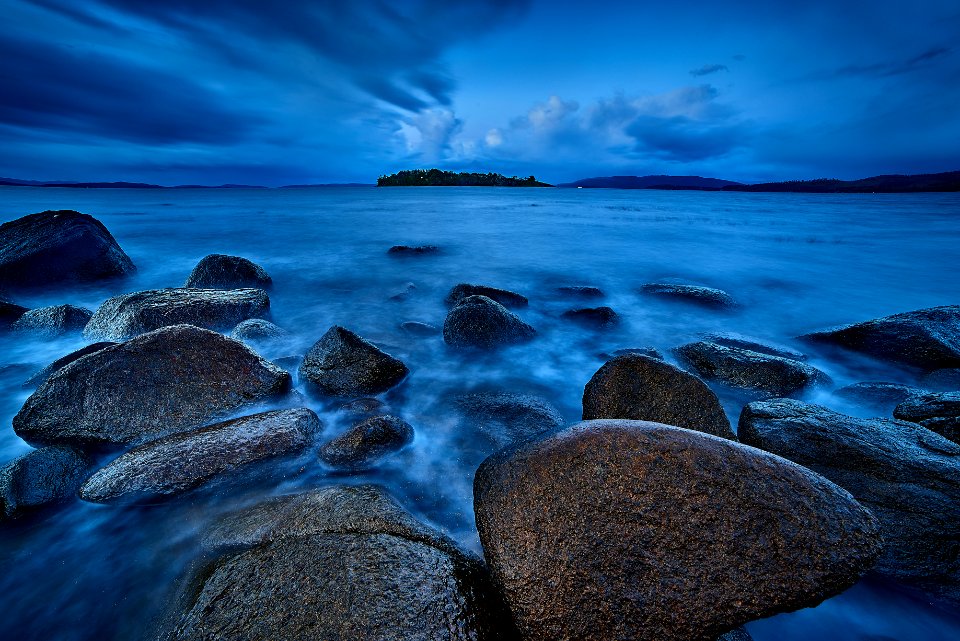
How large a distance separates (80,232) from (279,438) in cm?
891

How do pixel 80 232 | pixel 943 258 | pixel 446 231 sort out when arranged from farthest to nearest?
pixel 446 231 → pixel 943 258 → pixel 80 232

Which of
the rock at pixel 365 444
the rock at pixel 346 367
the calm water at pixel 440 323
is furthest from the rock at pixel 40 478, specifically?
the rock at pixel 346 367

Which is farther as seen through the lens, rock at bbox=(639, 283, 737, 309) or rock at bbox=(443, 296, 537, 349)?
rock at bbox=(639, 283, 737, 309)

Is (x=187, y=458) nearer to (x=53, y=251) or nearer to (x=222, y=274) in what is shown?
(x=222, y=274)

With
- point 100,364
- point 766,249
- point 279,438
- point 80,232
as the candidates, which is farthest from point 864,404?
point 766,249

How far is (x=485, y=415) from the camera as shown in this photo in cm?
417

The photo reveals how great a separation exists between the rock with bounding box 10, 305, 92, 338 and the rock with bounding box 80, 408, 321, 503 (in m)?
4.11

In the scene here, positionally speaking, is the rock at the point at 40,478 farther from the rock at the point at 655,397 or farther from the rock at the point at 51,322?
the rock at the point at 51,322

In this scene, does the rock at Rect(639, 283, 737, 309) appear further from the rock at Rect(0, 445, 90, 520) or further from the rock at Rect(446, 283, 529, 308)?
the rock at Rect(0, 445, 90, 520)

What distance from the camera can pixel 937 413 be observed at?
3373 millimetres

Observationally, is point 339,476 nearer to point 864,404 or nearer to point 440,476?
point 440,476

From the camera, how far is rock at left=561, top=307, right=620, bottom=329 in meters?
7.03

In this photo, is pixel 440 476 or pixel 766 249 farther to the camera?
pixel 766 249

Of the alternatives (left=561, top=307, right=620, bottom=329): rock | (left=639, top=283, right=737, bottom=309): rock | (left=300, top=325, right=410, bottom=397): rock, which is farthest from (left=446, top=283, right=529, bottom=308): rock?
(left=639, top=283, right=737, bottom=309): rock
